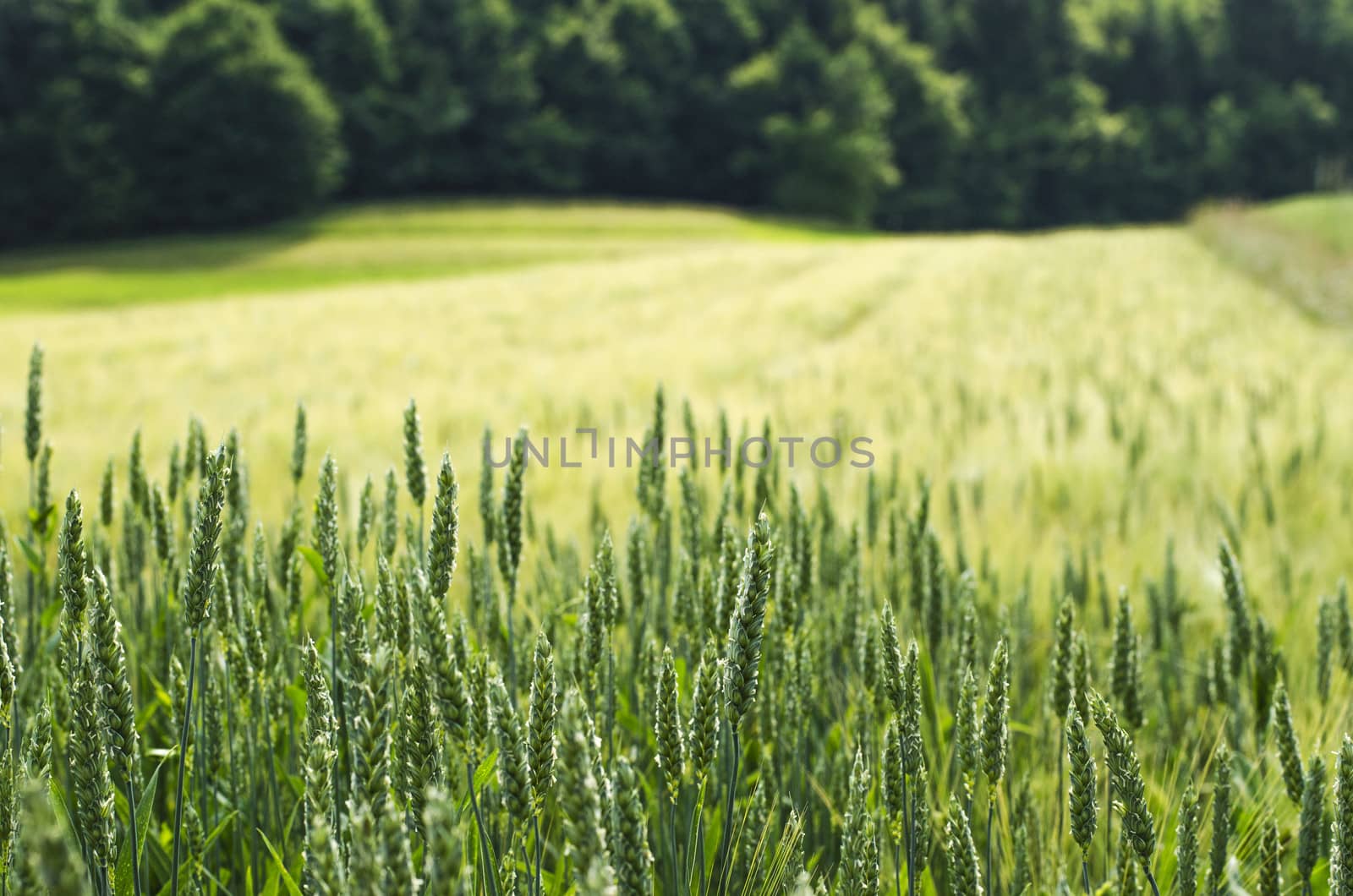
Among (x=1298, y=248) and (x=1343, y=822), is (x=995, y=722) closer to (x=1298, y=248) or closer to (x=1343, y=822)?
(x=1343, y=822)

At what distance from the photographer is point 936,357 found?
6.01 m

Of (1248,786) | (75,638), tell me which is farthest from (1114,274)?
(75,638)

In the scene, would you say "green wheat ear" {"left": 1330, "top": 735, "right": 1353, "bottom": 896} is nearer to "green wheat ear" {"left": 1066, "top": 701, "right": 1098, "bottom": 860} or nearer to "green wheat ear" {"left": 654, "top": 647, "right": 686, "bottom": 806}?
"green wheat ear" {"left": 1066, "top": 701, "right": 1098, "bottom": 860}

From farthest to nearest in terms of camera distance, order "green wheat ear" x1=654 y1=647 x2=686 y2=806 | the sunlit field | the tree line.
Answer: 1. the tree line
2. the sunlit field
3. "green wheat ear" x1=654 y1=647 x2=686 y2=806

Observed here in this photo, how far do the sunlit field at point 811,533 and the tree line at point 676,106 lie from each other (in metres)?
30.1

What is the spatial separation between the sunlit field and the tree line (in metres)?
30.1

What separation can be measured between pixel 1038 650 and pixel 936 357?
4260 millimetres

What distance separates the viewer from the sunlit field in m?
1.09

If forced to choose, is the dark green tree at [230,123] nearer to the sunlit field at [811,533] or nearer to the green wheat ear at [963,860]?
the sunlit field at [811,533]

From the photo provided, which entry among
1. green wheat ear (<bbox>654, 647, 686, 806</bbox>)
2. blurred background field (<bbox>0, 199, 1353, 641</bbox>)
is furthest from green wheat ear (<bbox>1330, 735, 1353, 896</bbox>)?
blurred background field (<bbox>0, 199, 1353, 641</bbox>)

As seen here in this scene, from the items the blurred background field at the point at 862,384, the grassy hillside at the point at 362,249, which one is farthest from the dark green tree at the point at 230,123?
the blurred background field at the point at 862,384

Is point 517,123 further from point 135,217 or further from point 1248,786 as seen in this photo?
point 1248,786

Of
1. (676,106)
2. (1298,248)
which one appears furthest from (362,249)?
(676,106)

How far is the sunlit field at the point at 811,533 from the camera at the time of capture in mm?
1090
